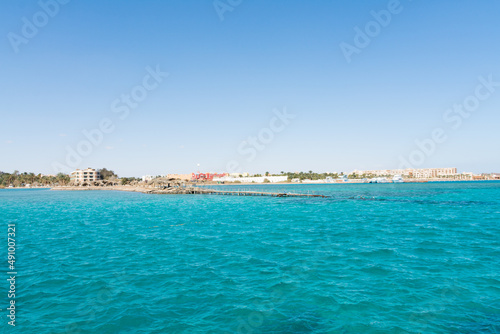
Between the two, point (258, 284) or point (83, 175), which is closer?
point (258, 284)

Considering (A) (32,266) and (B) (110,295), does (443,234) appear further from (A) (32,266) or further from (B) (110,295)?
(A) (32,266)

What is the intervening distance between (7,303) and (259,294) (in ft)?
34.4

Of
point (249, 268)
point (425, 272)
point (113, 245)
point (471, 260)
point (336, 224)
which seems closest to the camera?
point (425, 272)

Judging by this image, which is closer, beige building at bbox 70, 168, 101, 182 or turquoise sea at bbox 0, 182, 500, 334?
turquoise sea at bbox 0, 182, 500, 334

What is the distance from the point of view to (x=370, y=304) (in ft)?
38.5

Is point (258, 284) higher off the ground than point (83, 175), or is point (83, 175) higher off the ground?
point (83, 175)

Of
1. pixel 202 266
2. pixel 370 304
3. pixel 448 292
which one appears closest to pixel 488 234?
pixel 448 292

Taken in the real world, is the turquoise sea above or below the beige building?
below

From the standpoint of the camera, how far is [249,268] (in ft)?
53.7

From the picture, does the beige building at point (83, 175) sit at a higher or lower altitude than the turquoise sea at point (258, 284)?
higher

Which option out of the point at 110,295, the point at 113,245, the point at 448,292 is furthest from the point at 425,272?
the point at 113,245

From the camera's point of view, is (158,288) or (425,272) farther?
(425,272)

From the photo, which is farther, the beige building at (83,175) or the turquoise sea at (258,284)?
the beige building at (83,175)

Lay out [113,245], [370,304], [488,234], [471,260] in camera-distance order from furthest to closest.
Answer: [488,234] < [113,245] < [471,260] < [370,304]
